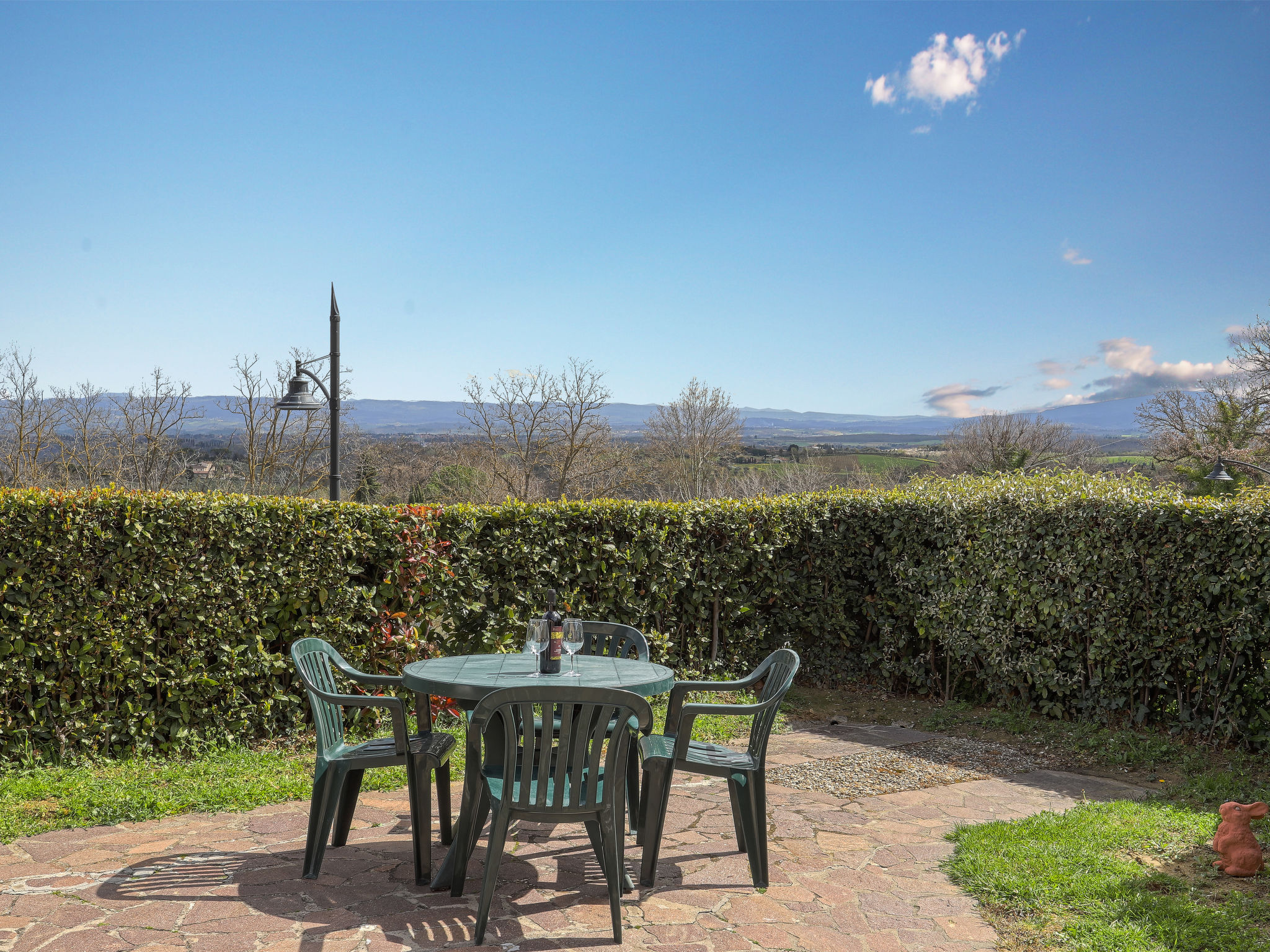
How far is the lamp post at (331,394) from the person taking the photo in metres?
7.99

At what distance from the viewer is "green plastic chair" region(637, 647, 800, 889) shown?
3.48 meters

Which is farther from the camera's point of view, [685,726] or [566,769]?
[685,726]

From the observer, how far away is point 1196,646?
5.78 metres

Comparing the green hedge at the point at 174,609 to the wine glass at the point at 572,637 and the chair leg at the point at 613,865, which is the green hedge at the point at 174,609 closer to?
the wine glass at the point at 572,637

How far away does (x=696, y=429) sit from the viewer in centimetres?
3422

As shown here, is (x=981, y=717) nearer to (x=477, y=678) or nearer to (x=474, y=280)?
(x=477, y=678)

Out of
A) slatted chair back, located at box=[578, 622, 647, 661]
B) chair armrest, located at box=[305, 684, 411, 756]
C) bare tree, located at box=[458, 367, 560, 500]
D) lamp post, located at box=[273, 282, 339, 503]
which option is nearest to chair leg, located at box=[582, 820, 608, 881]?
chair armrest, located at box=[305, 684, 411, 756]

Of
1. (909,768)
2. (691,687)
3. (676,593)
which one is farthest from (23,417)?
(909,768)

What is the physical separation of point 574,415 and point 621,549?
53.8ft

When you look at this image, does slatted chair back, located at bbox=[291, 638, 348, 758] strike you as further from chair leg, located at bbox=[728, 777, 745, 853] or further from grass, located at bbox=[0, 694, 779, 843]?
chair leg, located at bbox=[728, 777, 745, 853]

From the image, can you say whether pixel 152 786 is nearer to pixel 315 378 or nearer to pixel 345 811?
pixel 345 811

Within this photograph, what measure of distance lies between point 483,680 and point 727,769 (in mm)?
1200

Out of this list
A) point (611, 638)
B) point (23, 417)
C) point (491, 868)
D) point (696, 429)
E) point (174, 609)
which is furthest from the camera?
point (696, 429)

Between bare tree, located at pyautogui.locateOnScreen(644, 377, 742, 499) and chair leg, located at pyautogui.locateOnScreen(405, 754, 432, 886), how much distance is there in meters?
29.2
